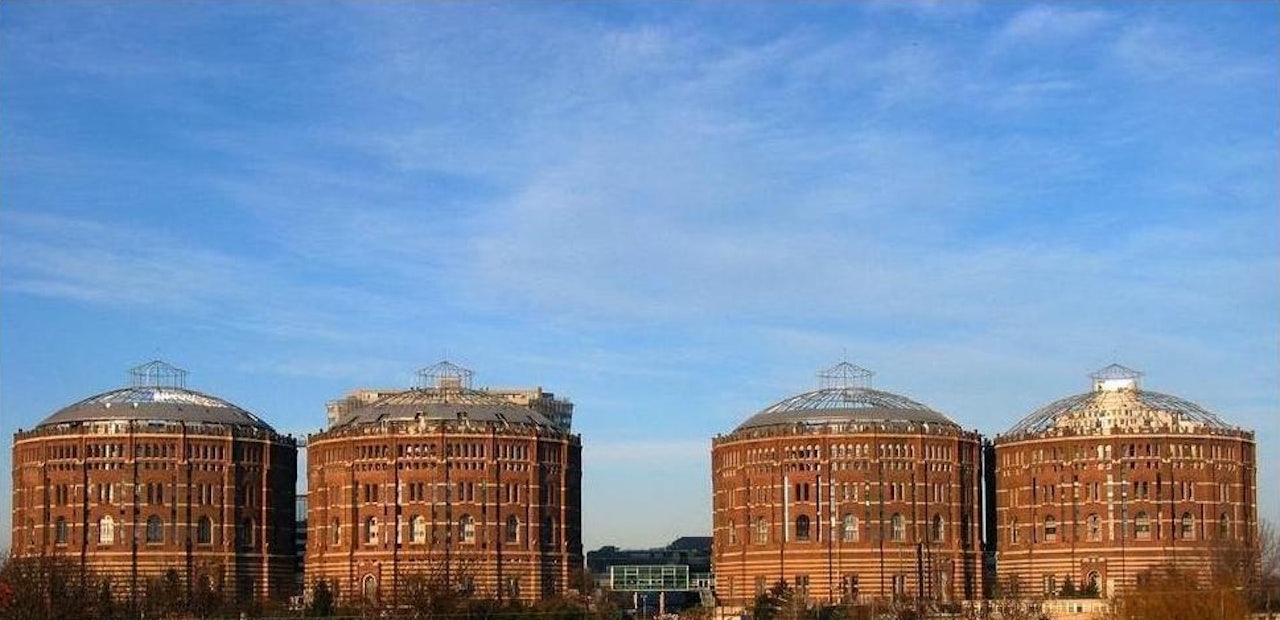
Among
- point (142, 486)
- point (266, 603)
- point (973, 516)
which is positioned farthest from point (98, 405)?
point (973, 516)

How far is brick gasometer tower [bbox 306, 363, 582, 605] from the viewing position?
18650 centimetres

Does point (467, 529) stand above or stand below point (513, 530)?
above

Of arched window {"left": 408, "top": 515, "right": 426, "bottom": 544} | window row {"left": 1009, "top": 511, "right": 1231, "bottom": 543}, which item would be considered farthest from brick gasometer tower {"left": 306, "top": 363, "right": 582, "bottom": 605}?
window row {"left": 1009, "top": 511, "right": 1231, "bottom": 543}

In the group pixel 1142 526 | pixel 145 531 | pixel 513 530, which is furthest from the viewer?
pixel 145 531

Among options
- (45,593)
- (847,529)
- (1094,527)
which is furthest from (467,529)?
(1094,527)

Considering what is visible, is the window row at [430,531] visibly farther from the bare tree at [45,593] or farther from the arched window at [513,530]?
the bare tree at [45,593]

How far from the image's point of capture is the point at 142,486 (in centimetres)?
19038

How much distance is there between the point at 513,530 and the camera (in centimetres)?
18925

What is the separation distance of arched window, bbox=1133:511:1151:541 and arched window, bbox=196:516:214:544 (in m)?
78.3

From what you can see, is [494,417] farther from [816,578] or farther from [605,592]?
[816,578]

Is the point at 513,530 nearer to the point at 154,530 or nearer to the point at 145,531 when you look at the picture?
the point at 154,530

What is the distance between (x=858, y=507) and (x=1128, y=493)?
2220 centimetres

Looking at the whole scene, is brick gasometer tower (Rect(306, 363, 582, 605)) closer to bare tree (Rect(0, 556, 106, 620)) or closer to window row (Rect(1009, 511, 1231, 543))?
bare tree (Rect(0, 556, 106, 620))

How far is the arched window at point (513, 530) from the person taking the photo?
620 feet
